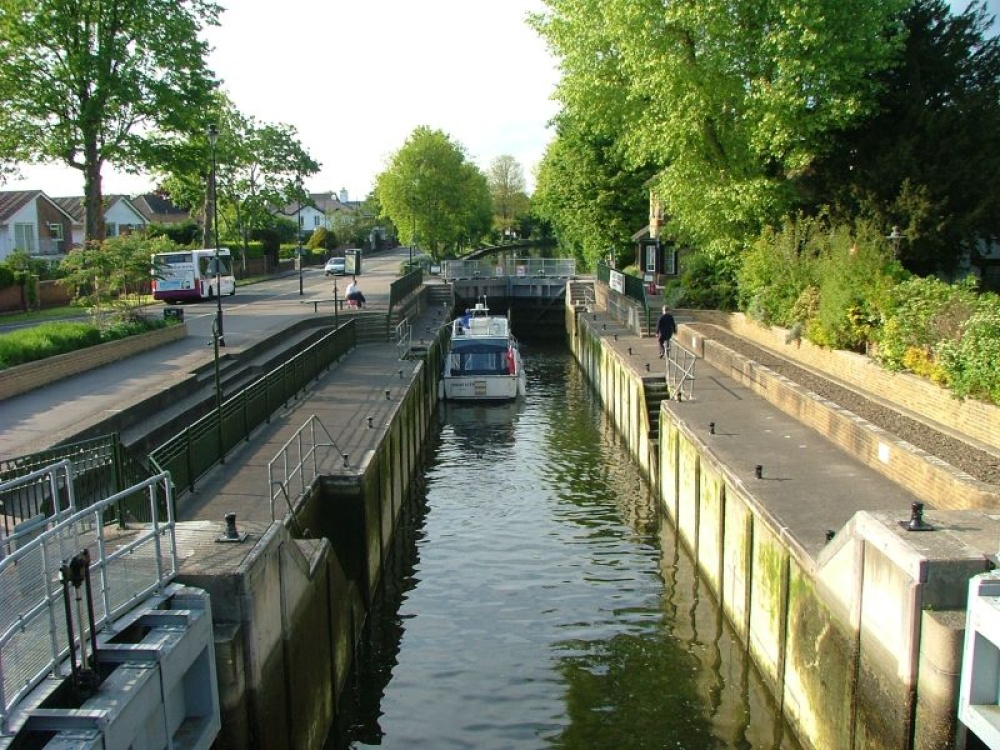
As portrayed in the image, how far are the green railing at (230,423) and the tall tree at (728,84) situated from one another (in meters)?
12.3

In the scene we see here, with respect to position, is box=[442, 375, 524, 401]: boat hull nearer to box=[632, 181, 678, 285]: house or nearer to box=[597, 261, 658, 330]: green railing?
box=[597, 261, 658, 330]: green railing

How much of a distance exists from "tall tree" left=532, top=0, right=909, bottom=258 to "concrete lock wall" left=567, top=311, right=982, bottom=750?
13.4m

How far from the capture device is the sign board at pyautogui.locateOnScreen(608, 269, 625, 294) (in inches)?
1706

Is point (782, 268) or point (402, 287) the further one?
point (402, 287)

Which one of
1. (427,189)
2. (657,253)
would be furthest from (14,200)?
(657,253)

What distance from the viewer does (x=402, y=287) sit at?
4347 cm

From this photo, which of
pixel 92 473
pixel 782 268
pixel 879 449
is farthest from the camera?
pixel 782 268

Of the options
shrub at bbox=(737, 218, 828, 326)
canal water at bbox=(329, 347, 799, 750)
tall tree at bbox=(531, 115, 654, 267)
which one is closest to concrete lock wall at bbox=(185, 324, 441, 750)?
canal water at bbox=(329, 347, 799, 750)

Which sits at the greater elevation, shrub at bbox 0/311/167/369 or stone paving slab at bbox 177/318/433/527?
shrub at bbox 0/311/167/369

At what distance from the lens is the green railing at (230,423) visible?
569 inches

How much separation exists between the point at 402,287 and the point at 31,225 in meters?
36.5

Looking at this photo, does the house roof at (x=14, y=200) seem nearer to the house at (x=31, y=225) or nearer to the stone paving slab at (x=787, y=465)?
the house at (x=31, y=225)

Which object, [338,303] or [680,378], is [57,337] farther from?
[338,303]

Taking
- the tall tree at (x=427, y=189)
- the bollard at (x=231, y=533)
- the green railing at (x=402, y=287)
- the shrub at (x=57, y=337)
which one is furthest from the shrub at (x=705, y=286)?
the tall tree at (x=427, y=189)
